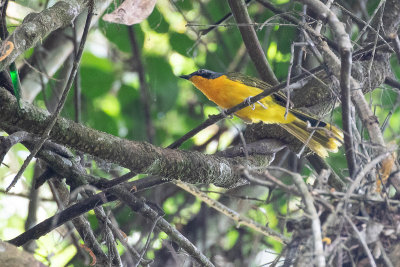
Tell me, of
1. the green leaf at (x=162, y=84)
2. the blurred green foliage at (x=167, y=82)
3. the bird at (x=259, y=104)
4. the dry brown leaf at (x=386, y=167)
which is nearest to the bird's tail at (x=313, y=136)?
the bird at (x=259, y=104)

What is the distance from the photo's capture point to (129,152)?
2957mm

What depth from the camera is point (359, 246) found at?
219 centimetres

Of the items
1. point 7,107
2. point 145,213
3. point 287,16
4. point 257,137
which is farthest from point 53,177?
point 287,16

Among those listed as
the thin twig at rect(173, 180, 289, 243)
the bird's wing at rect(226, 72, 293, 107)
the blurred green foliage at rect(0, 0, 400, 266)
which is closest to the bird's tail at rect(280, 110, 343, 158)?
the bird's wing at rect(226, 72, 293, 107)

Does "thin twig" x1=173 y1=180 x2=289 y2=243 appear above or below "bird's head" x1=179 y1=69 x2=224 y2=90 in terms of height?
below

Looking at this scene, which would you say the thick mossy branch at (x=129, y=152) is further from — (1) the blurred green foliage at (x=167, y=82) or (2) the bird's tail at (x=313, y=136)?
(1) the blurred green foliage at (x=167, y=82)

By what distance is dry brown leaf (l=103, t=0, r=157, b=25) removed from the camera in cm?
299

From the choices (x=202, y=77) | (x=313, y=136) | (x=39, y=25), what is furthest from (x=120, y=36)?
(x=39, y=25)

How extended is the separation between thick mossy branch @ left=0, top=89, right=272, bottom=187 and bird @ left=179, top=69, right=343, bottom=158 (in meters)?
0.83

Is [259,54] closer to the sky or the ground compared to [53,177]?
closer to the sky

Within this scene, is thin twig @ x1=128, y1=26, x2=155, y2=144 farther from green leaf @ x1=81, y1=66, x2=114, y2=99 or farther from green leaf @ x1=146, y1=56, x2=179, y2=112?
green leaf @ x1=81, y1=66, x2=114, y2=99

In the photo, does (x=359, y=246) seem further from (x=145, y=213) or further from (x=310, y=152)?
(x=310, y=152)

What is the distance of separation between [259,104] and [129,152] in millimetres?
2015

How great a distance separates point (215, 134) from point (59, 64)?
150cm
